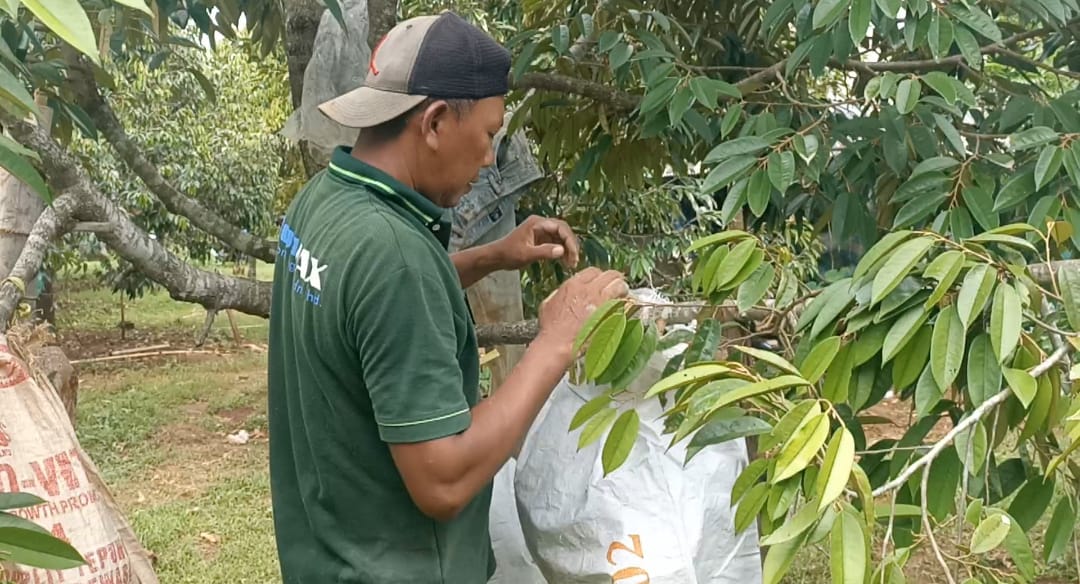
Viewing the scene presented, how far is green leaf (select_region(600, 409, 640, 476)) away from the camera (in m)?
1.15

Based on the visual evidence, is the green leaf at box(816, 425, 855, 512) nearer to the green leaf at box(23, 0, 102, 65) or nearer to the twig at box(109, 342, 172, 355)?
the green leaf at box(23, 0, 102, 65)

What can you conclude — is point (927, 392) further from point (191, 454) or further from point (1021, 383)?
point (191, 454)

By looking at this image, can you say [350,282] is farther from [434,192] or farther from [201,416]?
[201,416]

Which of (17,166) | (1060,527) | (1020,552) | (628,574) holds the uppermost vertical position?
(17,166)

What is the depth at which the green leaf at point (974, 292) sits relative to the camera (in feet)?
3.12

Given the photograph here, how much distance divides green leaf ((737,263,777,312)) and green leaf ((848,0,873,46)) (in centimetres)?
36

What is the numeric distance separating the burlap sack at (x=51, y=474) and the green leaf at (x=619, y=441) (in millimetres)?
963

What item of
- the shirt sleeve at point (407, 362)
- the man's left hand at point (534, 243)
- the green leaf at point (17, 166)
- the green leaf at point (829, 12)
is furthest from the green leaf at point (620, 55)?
the green leaf at point (17, 166)

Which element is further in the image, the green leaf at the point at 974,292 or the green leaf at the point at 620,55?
the green leaf at the point at 620,55

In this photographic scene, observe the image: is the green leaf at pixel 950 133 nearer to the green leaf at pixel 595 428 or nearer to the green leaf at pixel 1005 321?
the green leaf at pixel 1005 321

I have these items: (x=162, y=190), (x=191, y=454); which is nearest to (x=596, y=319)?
(x=162, y=190)

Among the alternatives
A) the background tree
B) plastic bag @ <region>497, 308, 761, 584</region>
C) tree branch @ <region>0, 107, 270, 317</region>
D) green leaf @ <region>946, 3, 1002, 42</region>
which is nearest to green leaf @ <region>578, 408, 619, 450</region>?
the background tree

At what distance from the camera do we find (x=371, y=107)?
1.27 meters

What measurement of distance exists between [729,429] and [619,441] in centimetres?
19
